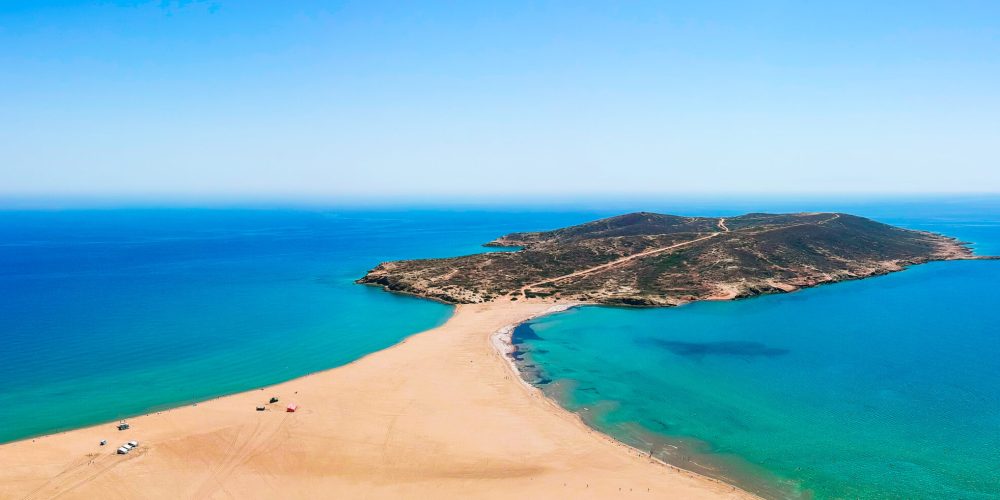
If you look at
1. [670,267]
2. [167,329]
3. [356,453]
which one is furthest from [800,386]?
[167,329]

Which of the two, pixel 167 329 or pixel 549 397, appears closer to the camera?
pixel 549 397

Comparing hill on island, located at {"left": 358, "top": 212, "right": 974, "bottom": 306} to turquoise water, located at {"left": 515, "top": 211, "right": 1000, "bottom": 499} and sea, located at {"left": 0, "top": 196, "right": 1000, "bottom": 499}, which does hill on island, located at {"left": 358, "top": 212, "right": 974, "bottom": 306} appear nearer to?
sea, located at {"left": 0, "top": 196, "right": 1000, "bottom": 499}

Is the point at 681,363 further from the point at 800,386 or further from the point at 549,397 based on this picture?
the point at 549,397

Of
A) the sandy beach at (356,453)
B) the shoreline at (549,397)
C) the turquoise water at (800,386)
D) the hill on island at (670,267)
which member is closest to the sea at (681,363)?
Answer: the turquoise water at (800,386)

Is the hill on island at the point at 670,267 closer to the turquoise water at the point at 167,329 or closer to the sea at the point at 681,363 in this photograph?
the sea at the point at 681,363

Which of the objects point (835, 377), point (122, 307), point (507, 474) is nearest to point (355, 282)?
point (122, 307)

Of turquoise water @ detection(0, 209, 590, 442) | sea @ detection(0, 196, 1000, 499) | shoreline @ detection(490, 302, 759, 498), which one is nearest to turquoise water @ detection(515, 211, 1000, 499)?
sea @ detection(0, 196, 1000, 499)
